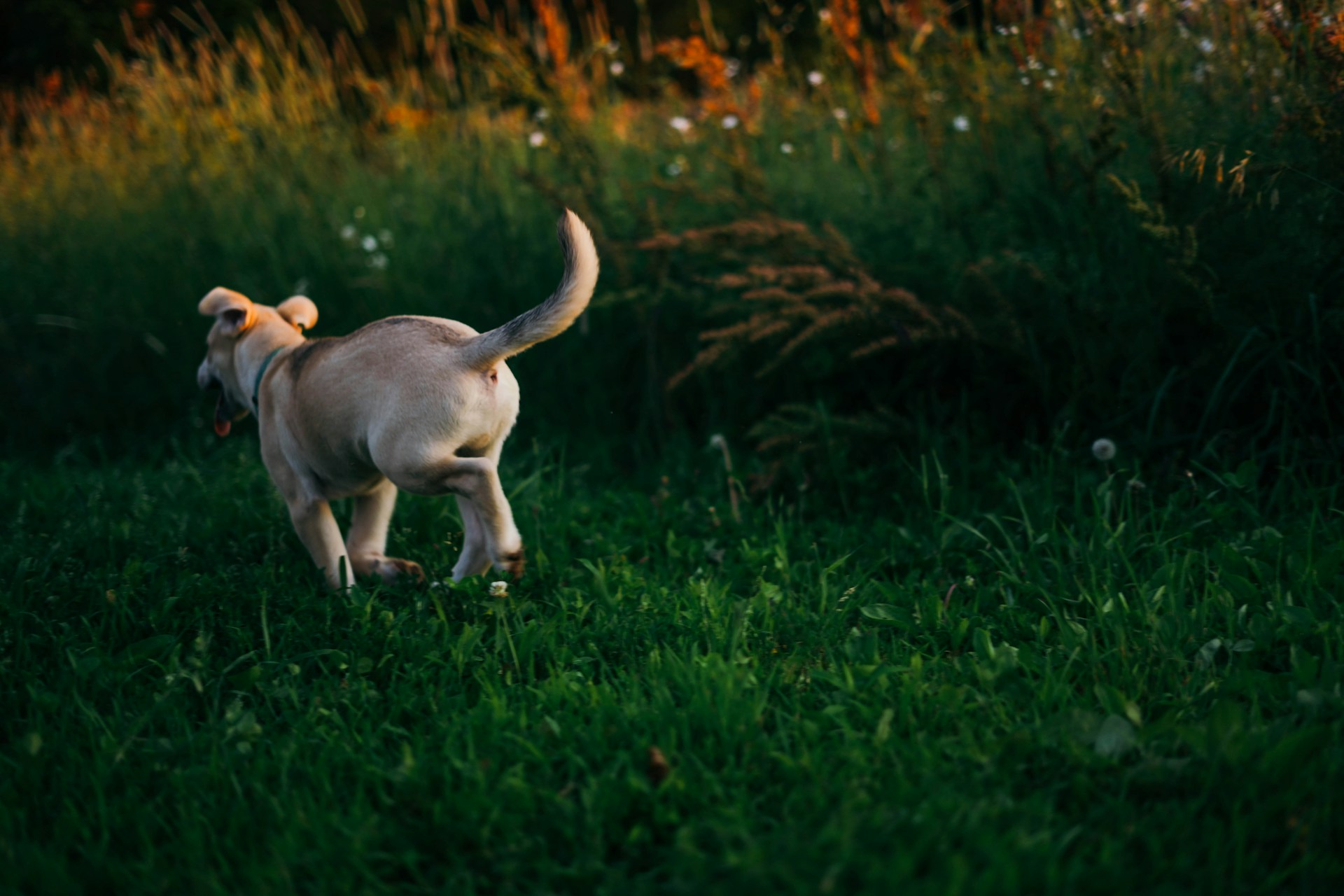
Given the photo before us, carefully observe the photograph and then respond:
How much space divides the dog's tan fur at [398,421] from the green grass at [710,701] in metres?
0.19

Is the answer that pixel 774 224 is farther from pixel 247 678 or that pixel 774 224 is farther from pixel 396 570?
pixel 247 678

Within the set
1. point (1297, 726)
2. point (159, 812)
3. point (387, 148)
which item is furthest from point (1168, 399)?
point (387, 148)

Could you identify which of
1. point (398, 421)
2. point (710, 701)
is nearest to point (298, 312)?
point (398, 421)

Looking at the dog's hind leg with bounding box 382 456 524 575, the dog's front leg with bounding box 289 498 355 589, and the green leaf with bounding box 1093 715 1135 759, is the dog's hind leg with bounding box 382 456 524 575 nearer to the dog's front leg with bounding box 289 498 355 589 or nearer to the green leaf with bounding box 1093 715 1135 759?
the dog's front leg with bounding box 289 498 355 589

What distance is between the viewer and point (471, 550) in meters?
3.03

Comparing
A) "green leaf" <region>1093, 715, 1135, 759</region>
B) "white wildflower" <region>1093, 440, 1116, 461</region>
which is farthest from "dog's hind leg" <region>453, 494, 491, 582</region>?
"white wildflower" <region>1093, 440, 1116, 461</region>

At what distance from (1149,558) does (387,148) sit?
545 cm

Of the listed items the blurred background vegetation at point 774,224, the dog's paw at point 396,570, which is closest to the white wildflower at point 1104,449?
the blurred background vegetation at point 774,224

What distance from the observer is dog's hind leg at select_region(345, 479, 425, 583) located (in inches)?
130

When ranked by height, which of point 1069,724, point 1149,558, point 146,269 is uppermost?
point 146,269

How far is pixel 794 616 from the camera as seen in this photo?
2.81 m

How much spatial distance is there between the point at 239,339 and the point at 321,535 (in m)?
0.87

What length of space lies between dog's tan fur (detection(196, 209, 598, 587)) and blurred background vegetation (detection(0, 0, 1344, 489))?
1295mm

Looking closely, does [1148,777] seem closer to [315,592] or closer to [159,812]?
[159,812]
